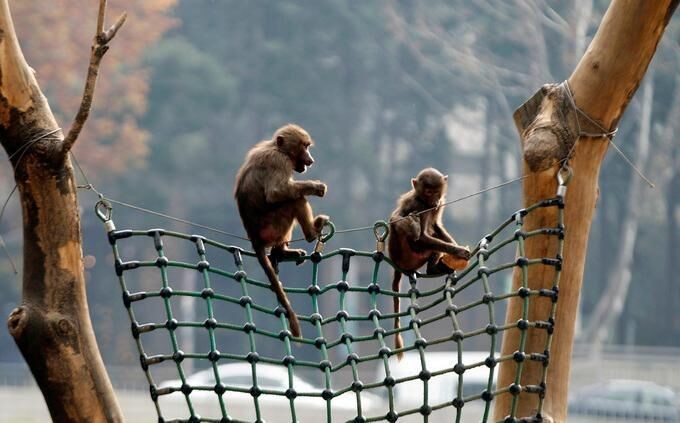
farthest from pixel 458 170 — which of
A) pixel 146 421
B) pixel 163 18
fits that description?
pixel 146 421

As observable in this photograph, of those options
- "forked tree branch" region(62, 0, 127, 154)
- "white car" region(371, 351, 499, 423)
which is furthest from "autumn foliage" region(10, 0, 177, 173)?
"forked tree branch" region(62, 0, 127, 154)

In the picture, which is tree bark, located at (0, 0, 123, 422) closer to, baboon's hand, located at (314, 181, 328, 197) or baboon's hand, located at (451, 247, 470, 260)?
baboon's hand, located at (314, 181, 328, 197)

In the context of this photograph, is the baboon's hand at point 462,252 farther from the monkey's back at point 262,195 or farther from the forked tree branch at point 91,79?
the forked tree branch at point 91,79

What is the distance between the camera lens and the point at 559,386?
3955 mm

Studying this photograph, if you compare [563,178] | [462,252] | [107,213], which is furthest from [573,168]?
[107,213]

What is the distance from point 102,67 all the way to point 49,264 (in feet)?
47.7

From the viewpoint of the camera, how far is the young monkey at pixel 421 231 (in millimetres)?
4293

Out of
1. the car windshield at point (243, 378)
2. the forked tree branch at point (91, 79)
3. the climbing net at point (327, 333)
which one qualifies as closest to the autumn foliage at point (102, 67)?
the climbing net at point (327, 333)

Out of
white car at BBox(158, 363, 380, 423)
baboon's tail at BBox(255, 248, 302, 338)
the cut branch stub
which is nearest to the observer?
baboon's tail at BBox(255, 248, 302, 338)

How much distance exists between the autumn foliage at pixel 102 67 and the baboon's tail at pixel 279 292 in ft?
38.7

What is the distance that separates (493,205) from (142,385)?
770 centimetres

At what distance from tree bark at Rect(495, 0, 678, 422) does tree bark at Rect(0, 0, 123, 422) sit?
4.51 feet

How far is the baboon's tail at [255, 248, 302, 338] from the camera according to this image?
12.7ft

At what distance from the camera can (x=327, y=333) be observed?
69.7ft
